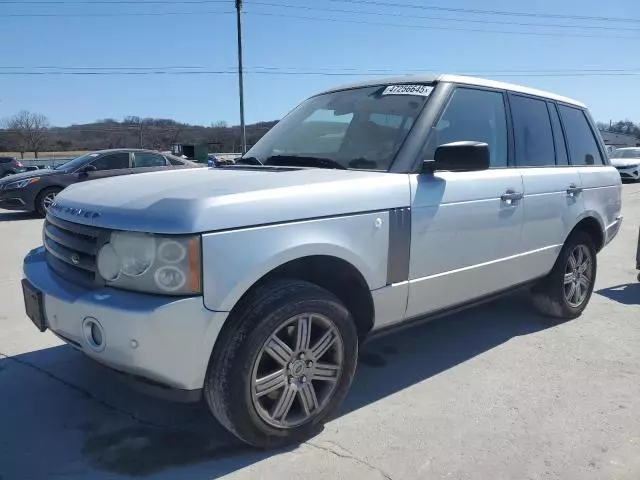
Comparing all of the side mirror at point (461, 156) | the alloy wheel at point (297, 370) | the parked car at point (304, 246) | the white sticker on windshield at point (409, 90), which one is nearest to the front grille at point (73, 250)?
the parked car at point (304, 246)

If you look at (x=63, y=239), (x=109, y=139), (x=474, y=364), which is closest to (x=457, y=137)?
(x=474, y=364)

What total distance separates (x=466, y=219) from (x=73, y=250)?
229 centimetres

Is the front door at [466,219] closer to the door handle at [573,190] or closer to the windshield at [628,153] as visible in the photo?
the door handle at [573,190]

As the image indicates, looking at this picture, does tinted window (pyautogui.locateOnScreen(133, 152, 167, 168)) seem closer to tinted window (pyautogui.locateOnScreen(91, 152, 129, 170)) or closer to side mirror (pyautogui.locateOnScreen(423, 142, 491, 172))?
tinted window (pyautogui.locateOnScreen(91, 152, 129, 170))

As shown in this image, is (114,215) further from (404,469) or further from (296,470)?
(404,469)

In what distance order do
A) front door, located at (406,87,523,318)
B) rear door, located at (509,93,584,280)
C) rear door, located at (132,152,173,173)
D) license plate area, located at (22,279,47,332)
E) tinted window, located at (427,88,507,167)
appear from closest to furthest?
license plate area, located at (22,279,47,332) → front door, located at (406,87,523,318) → tinted window, located at (427,88,507,167) → rear door, located at (509,93,584,280) → rear door, located at (132,152,173,173)

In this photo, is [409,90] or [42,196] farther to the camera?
[42,196]

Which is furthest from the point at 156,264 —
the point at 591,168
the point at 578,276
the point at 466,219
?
the point at 591,168

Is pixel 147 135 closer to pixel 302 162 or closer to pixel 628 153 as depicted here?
pixel 628 153

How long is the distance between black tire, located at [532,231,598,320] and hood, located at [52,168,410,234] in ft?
7.17

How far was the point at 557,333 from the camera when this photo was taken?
4613mm

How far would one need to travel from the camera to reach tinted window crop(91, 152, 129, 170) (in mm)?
12281

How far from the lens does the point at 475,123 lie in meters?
3.86

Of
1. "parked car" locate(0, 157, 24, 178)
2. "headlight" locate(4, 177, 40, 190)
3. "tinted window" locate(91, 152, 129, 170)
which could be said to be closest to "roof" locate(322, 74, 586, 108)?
"tinted window" locate(91, 152, 129, 170)
